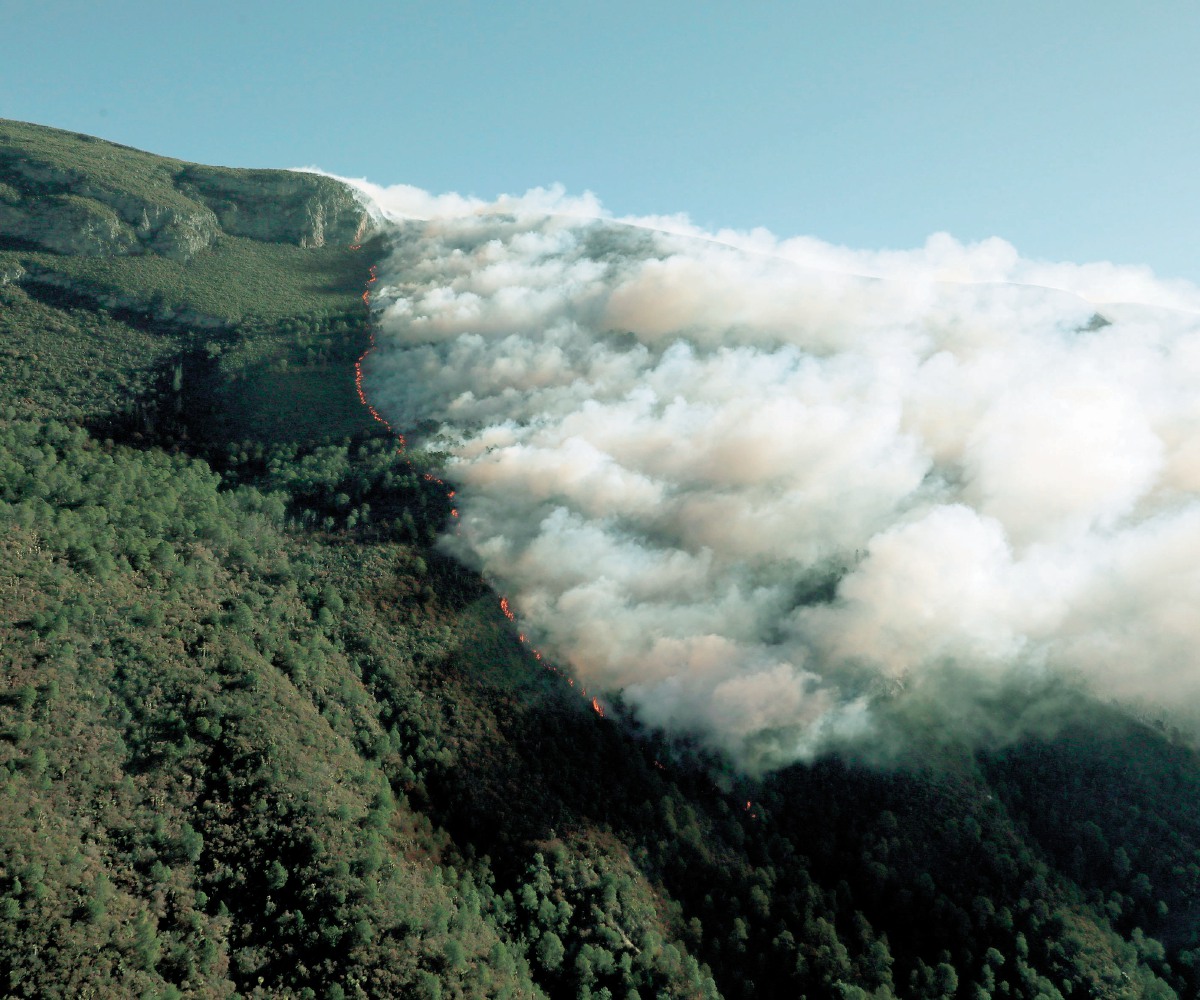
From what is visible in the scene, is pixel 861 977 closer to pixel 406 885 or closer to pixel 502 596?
pixel 406 885

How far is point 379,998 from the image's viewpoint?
69.2 m

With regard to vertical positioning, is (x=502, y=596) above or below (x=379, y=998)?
above

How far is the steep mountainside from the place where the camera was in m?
71.9

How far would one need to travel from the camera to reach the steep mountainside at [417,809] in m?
71.9

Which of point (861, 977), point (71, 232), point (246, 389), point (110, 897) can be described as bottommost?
point (861, 977)

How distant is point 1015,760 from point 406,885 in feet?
273

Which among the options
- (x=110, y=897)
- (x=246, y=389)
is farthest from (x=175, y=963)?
(x=246, y=389)

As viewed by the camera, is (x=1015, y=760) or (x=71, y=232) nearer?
(x=1015, y=760)

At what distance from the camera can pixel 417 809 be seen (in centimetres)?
9469

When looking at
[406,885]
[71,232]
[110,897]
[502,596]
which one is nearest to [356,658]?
[502,596]

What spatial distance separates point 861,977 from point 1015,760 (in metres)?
41.4

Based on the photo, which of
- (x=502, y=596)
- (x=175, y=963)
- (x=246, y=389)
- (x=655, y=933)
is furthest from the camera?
(x=246, y=389)

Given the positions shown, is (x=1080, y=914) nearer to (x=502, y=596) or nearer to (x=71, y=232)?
(x=502, y=596)

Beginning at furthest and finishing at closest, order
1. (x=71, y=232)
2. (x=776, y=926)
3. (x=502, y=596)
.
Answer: (x=71, y=232), (x=502, y=596), (x=776, y=926)
